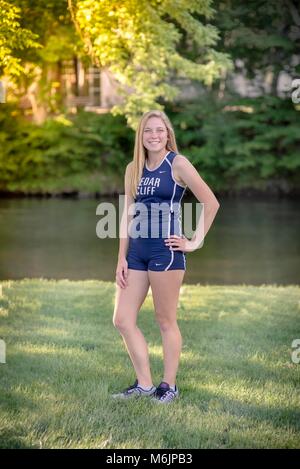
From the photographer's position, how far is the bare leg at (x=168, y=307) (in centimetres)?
385

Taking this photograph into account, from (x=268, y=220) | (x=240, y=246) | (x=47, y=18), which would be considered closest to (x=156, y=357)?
(x=47, y=18)

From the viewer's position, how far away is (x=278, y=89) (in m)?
19.5

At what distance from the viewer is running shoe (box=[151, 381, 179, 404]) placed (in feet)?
12.8

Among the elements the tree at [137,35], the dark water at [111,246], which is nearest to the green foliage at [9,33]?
the tree at [137,35]

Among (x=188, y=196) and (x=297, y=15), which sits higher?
(x=297, y=15)

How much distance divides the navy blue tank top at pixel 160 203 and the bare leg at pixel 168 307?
0.20m

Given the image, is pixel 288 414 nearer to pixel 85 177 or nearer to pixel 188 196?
pixel 188 196

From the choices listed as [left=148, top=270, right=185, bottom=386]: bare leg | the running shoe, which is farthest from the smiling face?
the running shoe

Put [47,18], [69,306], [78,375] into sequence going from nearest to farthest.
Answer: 1. [78,375]
2. [69,306]
3. [47,18]

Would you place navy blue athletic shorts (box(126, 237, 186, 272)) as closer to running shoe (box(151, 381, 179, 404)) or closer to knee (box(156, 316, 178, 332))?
knee (box(156, 316, 178, 332))

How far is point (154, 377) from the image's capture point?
14.8ft

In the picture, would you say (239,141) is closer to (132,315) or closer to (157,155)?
(157,155)

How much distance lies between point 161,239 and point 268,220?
11.9m

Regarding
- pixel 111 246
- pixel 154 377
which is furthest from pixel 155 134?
pixel 111 246
